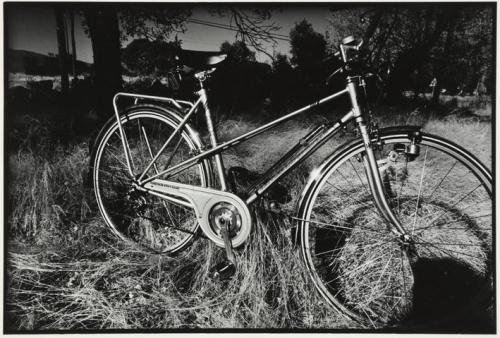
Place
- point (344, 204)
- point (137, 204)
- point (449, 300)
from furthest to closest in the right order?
point (344, 204), point (137, 204), point (449, 300)

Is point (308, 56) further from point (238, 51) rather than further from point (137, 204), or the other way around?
point (137, 204)

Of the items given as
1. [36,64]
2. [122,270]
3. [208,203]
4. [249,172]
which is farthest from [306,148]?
[36,64]

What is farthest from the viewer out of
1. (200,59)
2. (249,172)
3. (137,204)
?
(137,204)

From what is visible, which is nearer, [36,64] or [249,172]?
[249,172]

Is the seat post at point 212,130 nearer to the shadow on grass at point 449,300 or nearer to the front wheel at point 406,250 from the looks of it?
the front wheel at point 406,250

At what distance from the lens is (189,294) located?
236cm

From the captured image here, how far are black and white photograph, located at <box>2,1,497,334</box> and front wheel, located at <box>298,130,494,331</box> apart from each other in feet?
0.04

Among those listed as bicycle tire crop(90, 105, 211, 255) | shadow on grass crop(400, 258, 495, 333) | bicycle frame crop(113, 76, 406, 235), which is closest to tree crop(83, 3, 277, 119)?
bicycle tire crop(90, 105, 211, 255)

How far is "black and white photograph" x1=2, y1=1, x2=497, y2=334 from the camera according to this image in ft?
6.96

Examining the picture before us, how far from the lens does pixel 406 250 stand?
196 centimetres

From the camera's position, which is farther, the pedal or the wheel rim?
the wheel rim

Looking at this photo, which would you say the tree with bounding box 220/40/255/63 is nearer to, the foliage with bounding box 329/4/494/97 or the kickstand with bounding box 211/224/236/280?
the foliage with bounding box 329/4/494/97

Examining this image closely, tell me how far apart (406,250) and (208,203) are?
1.18 metres

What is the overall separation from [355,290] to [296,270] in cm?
39
